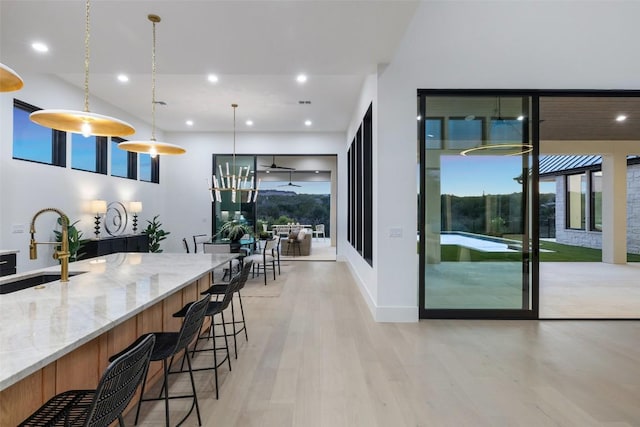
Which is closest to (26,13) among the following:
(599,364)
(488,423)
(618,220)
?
(488,423)

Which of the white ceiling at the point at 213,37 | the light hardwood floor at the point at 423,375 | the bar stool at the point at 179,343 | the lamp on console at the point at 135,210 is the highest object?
the white ceiling at the point at 213,37

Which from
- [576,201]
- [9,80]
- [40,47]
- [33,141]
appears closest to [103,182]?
[33,141]

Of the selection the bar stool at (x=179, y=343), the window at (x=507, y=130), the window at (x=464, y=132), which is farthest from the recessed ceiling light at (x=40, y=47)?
the window at (x=507, y=130)

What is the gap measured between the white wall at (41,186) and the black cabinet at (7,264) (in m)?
0.70

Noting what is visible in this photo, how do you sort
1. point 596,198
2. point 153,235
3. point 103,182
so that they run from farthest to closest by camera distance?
1. point 596,198
2. point 153,235
3. point 103,182

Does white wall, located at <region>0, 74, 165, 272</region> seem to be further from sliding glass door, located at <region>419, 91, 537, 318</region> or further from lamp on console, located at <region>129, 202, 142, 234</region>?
sliding glass door, located at <region>419, 91, 537, 318</region>

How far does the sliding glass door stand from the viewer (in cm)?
414

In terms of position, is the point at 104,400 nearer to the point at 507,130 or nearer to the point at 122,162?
the point at 507,130

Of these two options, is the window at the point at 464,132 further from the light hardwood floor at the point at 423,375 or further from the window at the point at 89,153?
the window at the point at 89,153

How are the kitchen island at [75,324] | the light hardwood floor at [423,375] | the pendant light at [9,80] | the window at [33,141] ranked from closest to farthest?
the kitchen island at [75,324], the pendant light at [9,80], the light hardwood floor at [423,375], the window at [33,141]

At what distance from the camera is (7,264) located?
3844mm

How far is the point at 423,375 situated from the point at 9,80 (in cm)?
347

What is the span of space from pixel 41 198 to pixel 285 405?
5198 millimetres

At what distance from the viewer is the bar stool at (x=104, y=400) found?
1.20 metres
